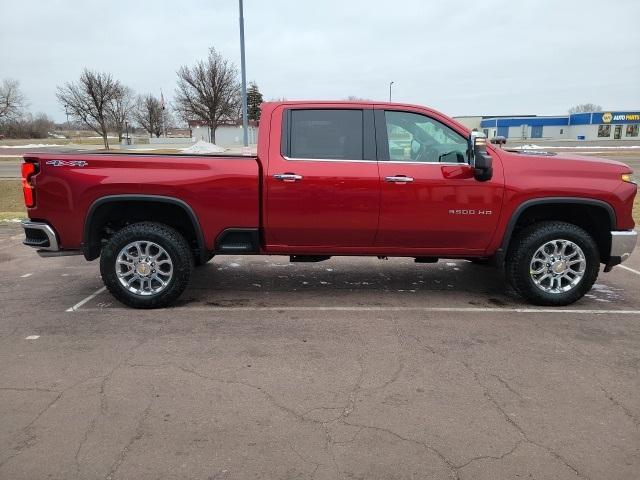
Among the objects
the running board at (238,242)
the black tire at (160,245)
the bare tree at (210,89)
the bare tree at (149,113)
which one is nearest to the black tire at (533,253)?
the running board at (238,242)

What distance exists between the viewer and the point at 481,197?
4781 mm

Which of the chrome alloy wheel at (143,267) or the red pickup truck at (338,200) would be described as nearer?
the red pickup truck at (338,200)

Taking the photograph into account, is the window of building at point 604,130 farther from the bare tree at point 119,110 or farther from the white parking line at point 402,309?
the white parking line at point 402,309

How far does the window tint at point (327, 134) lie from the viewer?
4852 millimetres

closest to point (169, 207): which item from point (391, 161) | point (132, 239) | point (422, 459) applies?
point (132, 239)

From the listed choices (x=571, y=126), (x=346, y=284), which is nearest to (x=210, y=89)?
(x=346, y=284)

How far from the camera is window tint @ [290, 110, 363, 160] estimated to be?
4.85 meters

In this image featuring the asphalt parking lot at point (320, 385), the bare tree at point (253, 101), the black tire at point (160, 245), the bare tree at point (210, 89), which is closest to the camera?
the asphalt parking lot at point (320, 385)

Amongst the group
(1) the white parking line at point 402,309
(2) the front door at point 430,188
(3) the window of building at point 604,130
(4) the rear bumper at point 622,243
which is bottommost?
(1) the white parking line at point 402,309

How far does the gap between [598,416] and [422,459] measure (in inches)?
48.7

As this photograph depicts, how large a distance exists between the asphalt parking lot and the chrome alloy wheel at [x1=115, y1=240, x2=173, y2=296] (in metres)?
0.27

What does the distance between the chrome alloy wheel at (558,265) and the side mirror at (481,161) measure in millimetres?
947

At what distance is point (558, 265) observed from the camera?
4.98 metres

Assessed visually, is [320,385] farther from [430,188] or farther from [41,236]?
[41,236]
